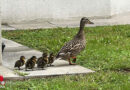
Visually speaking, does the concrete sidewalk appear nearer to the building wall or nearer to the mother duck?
the building wall

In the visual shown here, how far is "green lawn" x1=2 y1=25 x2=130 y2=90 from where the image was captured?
9.11m

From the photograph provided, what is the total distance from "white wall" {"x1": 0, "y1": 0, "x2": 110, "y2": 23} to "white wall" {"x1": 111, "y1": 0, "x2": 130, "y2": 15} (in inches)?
10.3

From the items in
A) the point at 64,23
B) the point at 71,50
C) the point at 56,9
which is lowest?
the point at 64,23

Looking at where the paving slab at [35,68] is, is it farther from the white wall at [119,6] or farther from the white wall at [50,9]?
the white wall at [119,6]

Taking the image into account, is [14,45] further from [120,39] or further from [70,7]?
[70,7]

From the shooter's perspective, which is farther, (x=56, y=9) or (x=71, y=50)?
(x=56, y=9)

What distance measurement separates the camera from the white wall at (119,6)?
19656 mm

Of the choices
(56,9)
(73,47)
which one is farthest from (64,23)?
(73,47)

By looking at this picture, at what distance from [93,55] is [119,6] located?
807 cm

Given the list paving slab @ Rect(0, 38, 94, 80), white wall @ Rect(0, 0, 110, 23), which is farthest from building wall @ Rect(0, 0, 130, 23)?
paving slab @ Rect(0, 38, 94, 80)

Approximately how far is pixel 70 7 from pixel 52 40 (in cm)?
524

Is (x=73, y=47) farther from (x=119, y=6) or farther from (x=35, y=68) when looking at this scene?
(x=119, y=6)

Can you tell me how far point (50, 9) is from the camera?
18859 millimetres

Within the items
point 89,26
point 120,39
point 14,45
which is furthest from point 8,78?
point 89,26
